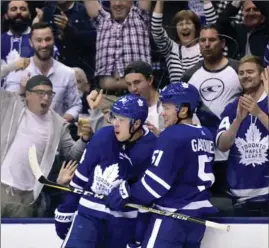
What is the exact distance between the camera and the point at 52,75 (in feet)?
14.8

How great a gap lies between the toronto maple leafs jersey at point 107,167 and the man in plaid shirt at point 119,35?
0.76 meters

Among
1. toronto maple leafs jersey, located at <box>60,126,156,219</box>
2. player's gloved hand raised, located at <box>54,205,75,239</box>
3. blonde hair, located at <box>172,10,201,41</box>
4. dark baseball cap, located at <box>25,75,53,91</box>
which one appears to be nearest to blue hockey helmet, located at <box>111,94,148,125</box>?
toronto maple leafs jersey, located at <box>60,126,156,219</box>

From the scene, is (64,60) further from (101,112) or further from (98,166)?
(98,166)

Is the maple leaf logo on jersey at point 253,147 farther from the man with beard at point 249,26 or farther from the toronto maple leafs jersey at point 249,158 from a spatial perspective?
the man with beard at point 249,26

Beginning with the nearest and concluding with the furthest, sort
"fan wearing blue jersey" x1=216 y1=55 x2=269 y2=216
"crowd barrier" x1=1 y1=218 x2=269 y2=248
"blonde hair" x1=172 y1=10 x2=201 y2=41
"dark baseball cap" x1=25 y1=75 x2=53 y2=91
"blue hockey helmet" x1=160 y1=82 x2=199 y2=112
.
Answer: "blue hockey helmet" x1=160 y1=82 x2=199 y2=112 < "crowd barrier" x1=1 y1=218 x2=269 y2=248 < "fan wearing blue jersey" x1=216 y1=55 x2=269 y2=216 < "dark baseball cap" x1=25 y1=75 x2=53 y2=91 < "blonde hair" x1=172 y1=10 x2=201 y2=41

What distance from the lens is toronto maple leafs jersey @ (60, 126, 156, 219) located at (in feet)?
12.4

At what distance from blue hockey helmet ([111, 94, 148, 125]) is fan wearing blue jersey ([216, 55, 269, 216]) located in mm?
536

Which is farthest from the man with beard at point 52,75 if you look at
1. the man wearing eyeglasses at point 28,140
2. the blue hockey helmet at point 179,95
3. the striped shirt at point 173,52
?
the blue hockey helmet at point 179,95

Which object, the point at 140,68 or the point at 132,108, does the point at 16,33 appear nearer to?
the point at 140,68

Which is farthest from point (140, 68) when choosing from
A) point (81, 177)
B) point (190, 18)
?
point (81, 177)

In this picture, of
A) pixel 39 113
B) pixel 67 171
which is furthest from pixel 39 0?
pixel 67 171

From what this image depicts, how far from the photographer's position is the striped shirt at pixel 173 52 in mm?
4445

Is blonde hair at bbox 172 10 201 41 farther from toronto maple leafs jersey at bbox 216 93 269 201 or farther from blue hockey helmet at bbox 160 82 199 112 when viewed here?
blue hockey helmet at bbox 160 82 199 112

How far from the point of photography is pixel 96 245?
3775mm
